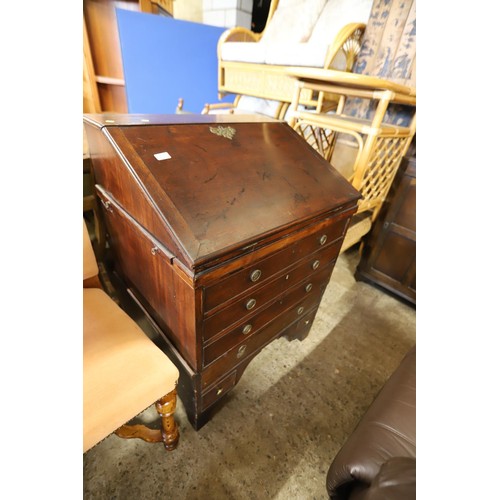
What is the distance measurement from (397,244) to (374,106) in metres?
1.08

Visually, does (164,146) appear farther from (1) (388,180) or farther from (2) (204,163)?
(1) (388,180)

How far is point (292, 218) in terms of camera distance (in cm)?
90

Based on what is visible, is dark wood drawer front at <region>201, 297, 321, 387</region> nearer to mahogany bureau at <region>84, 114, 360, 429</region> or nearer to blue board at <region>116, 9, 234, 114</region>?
mahogany bureau at <region>84, 114, 360, 429</region>

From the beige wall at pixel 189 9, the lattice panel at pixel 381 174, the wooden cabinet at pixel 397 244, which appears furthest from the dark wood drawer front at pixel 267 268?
the beige wall at pixel 189 9

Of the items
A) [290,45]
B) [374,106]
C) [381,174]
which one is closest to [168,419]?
[381,174]

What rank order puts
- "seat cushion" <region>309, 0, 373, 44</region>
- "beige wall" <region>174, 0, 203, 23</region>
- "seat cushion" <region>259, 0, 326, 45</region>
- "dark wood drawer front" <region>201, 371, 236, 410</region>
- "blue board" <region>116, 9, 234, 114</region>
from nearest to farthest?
"dark wood drawer front" <region>201, 371, 236, 410</region>, "seat cushion" <region>309, 0, 373, 44</region>, "seat cushion" <region>259, 0, 326, 45</region>, "blue board" <region>116, 9, 234, 114</region>, "beige wall" <region>174, 0, 203, 23</region>

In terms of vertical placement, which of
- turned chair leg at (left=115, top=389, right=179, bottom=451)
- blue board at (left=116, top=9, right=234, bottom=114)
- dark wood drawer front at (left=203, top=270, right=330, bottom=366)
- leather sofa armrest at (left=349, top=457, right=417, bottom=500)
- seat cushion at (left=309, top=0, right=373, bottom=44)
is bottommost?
turned chair leg at (left=115, top=389, right=179, bottom=451)

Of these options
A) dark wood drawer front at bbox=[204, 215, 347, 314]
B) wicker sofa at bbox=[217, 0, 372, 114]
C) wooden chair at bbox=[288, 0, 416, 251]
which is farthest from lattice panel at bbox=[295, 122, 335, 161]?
dark wood drawer front at bbox=[204, 215, 347, 314]

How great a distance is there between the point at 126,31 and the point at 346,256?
3.02 m

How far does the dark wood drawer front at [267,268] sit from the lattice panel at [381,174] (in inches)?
26.7

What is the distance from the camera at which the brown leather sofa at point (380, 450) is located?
23.9 inches

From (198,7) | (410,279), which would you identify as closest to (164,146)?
(410,279)

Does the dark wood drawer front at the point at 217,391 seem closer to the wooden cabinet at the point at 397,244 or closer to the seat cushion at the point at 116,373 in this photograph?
the seat cushion at the point at 116,373

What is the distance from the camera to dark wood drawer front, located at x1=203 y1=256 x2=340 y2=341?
0.86m
